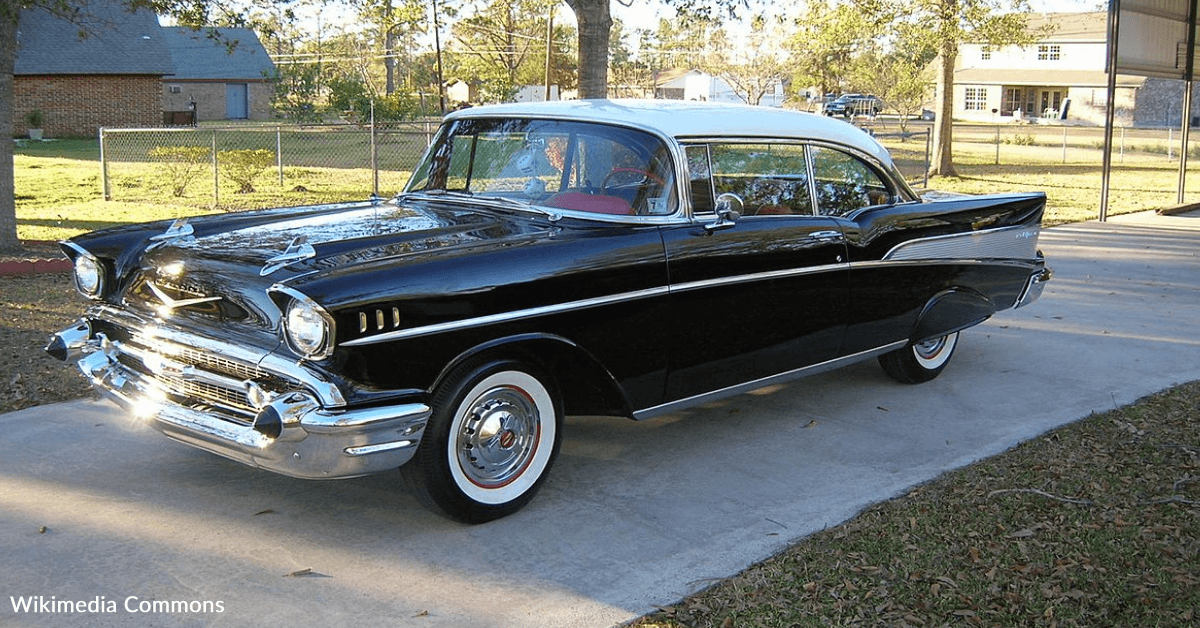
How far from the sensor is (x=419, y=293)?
13.6ft

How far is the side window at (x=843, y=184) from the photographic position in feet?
19.8

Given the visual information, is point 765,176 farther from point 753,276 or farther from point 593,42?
point 593,42

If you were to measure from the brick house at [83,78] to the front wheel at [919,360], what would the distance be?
34951mm

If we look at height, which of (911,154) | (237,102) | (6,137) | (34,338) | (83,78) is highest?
(237,102)

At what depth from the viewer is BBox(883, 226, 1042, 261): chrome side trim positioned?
630cm

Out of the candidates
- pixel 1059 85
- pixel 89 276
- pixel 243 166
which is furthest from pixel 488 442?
pixel 1059 85

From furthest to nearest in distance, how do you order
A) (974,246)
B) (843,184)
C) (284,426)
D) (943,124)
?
(943,124) < (974,246) < (843,184) < (284,426)

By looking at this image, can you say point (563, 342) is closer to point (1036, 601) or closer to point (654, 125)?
point (654, 125)

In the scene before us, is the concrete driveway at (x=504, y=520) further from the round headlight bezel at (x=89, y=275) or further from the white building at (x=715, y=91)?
the white building at (x=715, y=91)

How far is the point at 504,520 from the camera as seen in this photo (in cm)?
458

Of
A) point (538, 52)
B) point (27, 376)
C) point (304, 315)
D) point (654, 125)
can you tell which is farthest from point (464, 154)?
point (538, 52)

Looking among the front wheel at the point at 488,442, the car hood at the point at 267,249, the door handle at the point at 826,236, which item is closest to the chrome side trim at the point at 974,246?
the door handle at the point at 826,236

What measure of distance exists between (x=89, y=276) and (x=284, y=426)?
1636 millimetres

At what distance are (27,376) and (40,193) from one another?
13346mm
